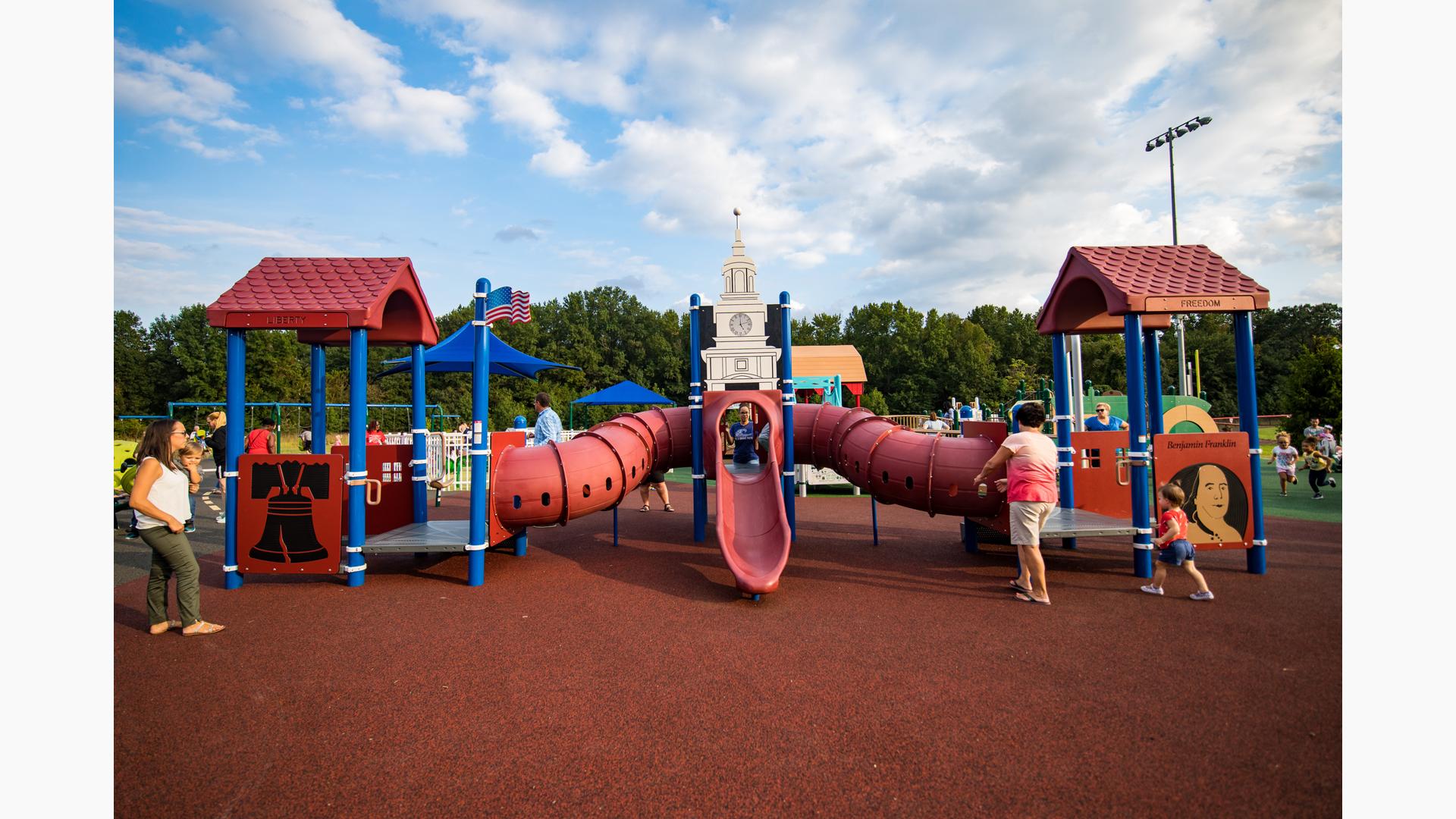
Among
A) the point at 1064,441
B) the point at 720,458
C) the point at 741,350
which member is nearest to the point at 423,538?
the point at 720,458

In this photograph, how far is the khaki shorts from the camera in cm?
576

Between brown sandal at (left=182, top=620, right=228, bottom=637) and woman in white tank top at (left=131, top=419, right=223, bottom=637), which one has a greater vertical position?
woman in white tank top at (left=131, top=419, right=223, bottom=637)

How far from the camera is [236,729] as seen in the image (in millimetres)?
3586

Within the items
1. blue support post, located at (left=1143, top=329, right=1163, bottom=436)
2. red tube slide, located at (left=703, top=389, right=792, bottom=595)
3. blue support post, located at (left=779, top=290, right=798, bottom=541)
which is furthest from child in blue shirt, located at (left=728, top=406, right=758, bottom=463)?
blue support post, located at (left=1143, top=329, right=1163, bottom=436)

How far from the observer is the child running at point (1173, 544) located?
19.2 ft

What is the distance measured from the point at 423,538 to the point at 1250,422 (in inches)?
358

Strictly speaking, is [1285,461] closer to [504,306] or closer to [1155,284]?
[1155,284]

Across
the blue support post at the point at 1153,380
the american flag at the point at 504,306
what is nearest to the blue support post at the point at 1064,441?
the blue support post at the point at 1153,380

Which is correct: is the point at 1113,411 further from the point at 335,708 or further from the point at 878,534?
the point at 335,708

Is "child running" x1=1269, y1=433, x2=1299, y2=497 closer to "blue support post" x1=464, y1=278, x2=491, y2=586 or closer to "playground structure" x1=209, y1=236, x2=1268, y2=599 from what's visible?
"playground structure" x1=209, y1=236, x2=1268, y2=599

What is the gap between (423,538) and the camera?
7.02 meters

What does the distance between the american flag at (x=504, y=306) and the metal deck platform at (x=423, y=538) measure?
8.02ft

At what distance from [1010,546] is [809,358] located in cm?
2225

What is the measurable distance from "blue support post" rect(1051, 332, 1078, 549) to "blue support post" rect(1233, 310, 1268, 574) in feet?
5.71
